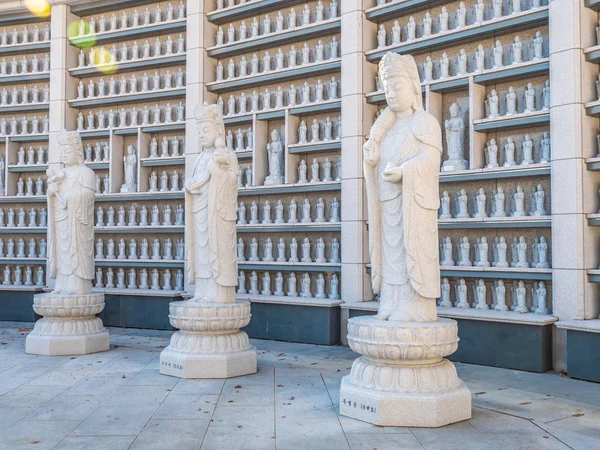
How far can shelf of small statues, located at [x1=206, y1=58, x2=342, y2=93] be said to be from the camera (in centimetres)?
1134

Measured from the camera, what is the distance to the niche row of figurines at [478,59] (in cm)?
935

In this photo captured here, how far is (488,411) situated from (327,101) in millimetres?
6525

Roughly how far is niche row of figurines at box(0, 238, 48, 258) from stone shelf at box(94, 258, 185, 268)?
57.8 inches

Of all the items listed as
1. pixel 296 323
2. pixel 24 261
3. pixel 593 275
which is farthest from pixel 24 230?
pixel 593 275

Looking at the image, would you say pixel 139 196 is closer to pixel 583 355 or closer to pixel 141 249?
pixel 141 249

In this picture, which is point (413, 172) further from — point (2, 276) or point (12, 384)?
point (2, 276)

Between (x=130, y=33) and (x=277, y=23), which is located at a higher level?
(x=130, y=33)

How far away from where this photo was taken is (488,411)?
639 centimetres

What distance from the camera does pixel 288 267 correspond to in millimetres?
A: 11609

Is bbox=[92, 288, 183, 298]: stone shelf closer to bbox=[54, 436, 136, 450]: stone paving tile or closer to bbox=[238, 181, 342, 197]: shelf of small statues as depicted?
bbox=[238, 181, 342, 197]: shelf of small statues

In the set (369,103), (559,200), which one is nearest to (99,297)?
(369,103)

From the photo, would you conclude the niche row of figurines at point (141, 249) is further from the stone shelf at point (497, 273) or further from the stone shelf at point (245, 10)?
the stone shelf at point (497, 273)

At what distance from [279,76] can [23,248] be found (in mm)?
6991

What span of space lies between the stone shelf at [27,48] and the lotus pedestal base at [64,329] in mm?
6894
